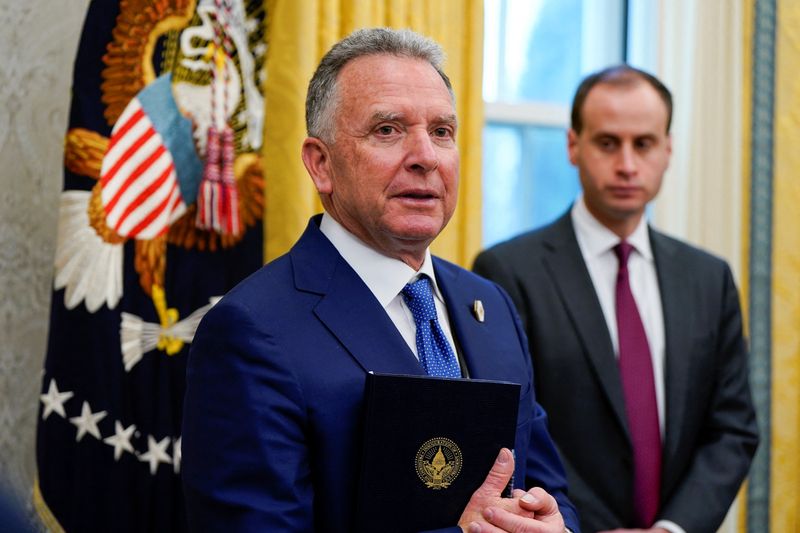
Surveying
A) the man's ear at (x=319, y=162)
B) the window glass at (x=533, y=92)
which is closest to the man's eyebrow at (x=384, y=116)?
the man's ear at (x=319, y=162)

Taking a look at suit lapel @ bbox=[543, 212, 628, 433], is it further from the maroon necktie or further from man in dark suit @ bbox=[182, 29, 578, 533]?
man in dark suit @ bbox=[182, 29, 578, 533]

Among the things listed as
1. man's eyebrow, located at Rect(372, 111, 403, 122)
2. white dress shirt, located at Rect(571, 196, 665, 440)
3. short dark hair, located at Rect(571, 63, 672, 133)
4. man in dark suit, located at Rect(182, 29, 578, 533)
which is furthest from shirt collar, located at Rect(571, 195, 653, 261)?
man's eyebrow, located at Rect(372, 111, 403, 122)

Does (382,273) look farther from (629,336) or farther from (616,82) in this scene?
(616,82)

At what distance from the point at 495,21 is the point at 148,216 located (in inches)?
69.2

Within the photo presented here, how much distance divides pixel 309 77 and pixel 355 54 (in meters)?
1.15

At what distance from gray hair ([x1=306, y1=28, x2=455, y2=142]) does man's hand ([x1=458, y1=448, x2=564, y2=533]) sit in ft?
2.12

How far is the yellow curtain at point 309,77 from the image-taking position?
294 cm

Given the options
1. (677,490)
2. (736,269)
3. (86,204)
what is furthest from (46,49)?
(736,269)

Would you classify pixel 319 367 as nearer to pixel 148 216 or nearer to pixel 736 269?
pixel 148 216

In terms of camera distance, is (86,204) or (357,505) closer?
(357,505)

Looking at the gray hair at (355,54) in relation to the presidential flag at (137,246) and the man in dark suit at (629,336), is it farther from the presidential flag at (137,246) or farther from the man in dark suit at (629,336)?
the man in dark suit at (629,336)

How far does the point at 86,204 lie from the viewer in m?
2.58

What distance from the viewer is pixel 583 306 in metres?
2.73

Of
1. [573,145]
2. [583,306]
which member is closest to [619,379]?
[583,306]
